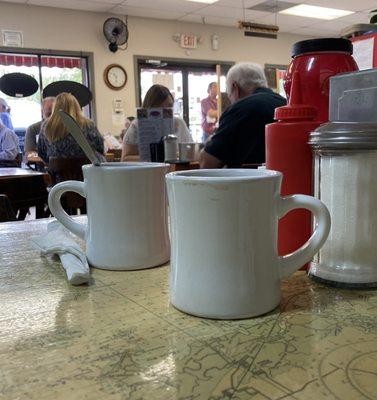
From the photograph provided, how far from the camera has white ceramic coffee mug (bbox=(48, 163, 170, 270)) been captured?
2.18ft

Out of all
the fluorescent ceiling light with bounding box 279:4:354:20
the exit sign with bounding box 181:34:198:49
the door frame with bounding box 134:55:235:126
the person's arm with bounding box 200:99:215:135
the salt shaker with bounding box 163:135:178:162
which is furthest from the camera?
the person's arm with bounding box 200:99:215:135

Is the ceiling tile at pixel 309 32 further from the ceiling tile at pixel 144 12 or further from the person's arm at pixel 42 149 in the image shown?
the person's arm at pixel 42 149

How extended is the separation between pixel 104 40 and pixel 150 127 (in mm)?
4832

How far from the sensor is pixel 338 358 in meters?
0.42

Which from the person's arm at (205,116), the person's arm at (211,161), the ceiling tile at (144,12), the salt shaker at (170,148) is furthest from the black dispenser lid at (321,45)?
the person's arm at (205,116)

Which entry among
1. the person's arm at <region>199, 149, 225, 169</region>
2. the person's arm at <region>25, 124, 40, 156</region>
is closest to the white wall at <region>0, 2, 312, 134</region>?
the person's arm at <region>25, 124, 40, 156</region>

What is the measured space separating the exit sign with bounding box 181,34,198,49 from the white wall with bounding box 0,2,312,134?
0.25ft

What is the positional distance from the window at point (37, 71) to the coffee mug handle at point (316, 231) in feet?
20.3

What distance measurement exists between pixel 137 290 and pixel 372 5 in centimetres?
677

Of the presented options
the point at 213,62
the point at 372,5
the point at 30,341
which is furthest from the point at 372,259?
the point at 213,62

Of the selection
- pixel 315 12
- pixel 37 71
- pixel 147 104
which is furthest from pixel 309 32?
pixel 147 104

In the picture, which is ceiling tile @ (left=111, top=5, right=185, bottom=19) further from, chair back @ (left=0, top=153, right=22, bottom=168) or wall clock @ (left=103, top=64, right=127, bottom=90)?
chair back @ (left=0, top=153, right=22, bottom=168)

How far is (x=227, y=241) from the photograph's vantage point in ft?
1.62

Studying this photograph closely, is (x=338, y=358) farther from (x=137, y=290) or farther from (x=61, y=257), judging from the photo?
(x=61, y=257)
